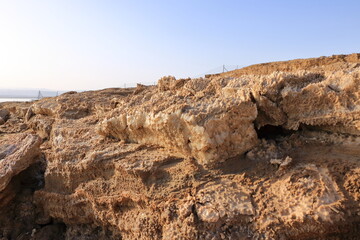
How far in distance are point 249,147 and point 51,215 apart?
2.72m

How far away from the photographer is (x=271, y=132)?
8.86 ft

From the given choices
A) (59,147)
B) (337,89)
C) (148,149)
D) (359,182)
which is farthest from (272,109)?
(59,147)

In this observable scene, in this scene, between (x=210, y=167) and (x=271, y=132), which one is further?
(x=271, y=132)

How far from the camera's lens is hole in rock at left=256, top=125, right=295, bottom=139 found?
2603mm

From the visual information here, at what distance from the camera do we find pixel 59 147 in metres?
3.26

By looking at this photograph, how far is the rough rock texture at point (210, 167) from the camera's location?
6.49ft

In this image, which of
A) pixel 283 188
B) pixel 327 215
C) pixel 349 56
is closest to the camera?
pixel 327 215

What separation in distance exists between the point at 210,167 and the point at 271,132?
0.87 meters

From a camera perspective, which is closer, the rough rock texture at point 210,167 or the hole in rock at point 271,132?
the rough rock texture at point 210,167

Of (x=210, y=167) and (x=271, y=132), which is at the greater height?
(x=271, y=132)

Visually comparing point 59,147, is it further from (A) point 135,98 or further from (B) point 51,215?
(A) point 135,98

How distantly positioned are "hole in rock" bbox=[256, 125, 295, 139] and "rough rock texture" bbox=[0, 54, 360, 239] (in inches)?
0.5

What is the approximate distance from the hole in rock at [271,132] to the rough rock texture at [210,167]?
13mm

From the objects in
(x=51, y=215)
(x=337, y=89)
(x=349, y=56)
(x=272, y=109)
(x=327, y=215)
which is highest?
(x=349, y=56)
